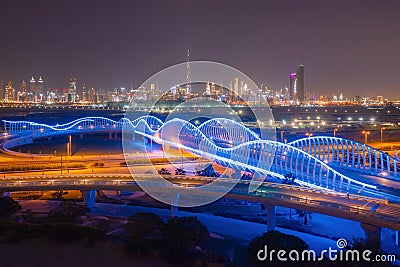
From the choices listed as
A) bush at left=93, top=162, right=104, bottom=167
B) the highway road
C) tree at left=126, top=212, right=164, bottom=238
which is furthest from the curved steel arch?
bush at left=93, top=162, right=104, bottom=167

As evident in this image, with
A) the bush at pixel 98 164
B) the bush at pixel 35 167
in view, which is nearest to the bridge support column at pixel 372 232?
the bush at pixel 35 167

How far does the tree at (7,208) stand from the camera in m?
15.0

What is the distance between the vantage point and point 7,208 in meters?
15.1

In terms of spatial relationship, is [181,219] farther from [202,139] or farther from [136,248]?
[202,139]

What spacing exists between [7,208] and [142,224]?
454 centimetres

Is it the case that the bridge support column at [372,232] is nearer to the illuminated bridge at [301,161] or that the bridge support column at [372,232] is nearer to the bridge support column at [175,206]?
the illuminated bridge at [301,161]

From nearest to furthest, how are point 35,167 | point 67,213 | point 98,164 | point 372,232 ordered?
point 372,232
point 67,213
point 35,167
point 98,164

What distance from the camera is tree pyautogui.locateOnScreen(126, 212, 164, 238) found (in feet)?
45.9

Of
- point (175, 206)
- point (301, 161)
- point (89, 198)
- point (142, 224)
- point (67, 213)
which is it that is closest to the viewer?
point (142, 224)

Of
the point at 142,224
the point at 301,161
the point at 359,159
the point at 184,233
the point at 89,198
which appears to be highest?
the point at 359,159

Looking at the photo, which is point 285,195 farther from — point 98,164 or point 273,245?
point 98,164

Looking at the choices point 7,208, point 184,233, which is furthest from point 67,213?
point 184,233

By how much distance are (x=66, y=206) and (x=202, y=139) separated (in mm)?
11843

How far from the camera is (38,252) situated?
12938mm
